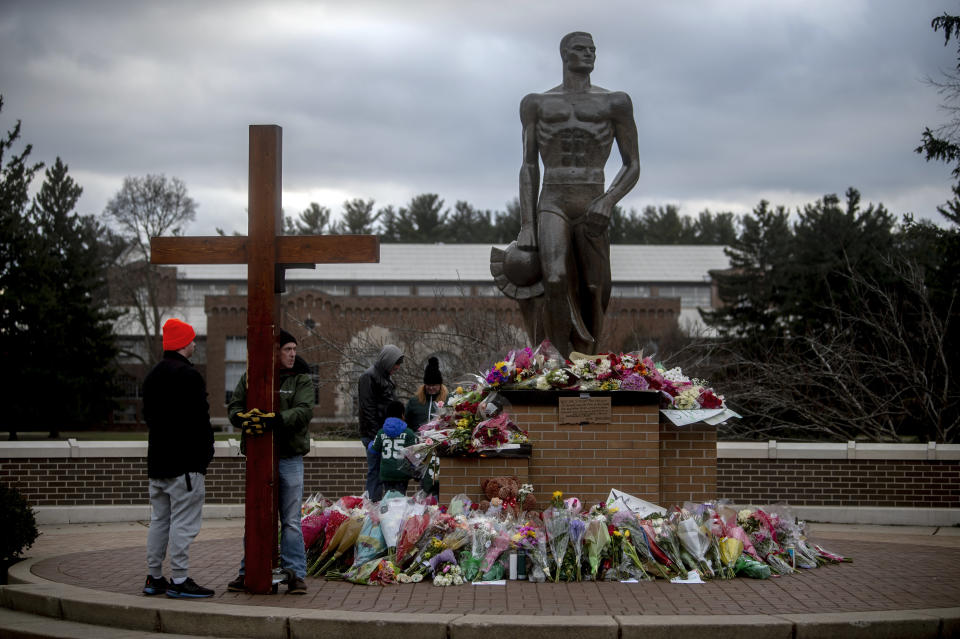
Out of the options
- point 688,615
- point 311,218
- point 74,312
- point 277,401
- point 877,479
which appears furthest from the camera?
point 311,218

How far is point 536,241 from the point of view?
10922mm

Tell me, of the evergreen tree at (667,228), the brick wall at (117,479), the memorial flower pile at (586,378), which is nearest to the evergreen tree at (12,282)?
the brick wall at (117,479)

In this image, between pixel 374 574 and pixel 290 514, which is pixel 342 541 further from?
pixel 290 514

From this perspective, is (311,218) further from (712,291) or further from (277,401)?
(277,401)

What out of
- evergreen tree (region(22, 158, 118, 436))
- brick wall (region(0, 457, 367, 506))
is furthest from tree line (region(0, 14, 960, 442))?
brick wall (region(0, 457, 367, 506))

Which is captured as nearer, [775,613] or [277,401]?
[775,613]

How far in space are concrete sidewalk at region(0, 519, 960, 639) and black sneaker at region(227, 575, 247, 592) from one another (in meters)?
0.09

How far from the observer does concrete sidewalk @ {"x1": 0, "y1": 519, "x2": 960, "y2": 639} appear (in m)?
6.52

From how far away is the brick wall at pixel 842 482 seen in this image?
14219 mm

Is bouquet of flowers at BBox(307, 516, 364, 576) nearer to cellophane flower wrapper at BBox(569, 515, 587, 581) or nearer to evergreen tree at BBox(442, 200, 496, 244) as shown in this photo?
cellophane flower wrapper at BBox(569, 515, 587, 581)

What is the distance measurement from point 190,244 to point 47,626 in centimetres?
277

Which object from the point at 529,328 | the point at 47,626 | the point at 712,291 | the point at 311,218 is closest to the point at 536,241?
the point at 529,328

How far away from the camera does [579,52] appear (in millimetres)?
10703

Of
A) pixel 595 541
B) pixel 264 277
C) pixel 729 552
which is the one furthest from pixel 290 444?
pixel 729 552
